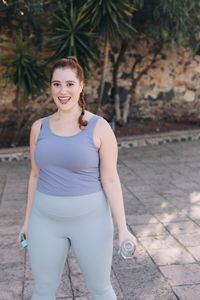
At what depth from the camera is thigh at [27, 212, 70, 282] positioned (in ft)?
5.30

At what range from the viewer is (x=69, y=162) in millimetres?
1585

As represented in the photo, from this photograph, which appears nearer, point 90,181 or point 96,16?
point 90,181

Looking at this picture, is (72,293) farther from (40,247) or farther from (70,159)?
(70,159)

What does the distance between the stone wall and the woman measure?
7.20 metres

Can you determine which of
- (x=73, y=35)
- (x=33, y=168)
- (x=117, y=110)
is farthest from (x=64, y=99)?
A: (x=117, y=110)

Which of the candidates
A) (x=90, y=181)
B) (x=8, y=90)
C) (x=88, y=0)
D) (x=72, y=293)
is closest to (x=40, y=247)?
(x=90, y=181)

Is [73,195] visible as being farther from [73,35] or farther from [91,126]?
[73,35]

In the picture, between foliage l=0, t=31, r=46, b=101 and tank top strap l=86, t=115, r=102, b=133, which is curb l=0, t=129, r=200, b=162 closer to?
foliage l=0, t=31, r=46, b=101

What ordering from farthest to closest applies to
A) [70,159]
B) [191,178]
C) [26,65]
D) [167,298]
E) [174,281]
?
[26,65] < [191,178] < [174,281] < [167,298] < [70,159]

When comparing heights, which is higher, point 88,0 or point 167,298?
point 88,0

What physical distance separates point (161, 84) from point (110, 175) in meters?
7.95

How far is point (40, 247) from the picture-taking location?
1617 mm

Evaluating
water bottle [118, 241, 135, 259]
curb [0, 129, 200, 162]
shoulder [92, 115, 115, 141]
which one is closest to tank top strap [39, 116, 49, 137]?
shoulder [92, 115, 115, 141]

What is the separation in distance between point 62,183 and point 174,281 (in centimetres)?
130
